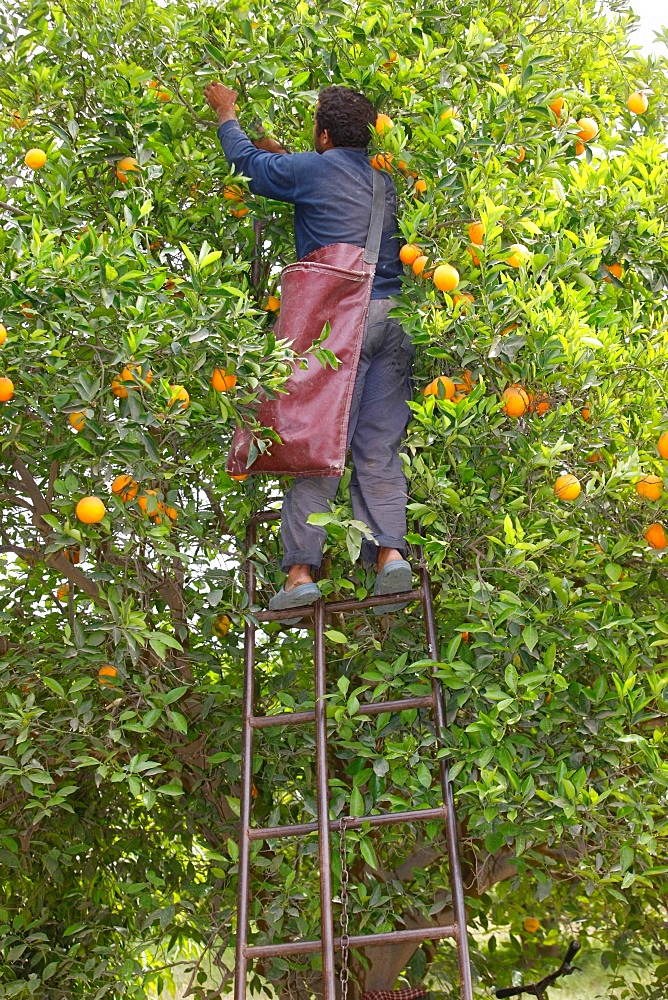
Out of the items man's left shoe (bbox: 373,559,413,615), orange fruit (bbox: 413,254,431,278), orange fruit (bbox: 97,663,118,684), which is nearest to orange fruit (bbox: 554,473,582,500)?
man's left shoe (bbox: 373,559,413,615)

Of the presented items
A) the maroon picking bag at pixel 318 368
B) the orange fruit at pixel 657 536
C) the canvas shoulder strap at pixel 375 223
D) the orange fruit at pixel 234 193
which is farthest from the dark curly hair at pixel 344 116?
the orange fruit at pixel 657 536

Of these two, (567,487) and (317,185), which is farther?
(317,185)

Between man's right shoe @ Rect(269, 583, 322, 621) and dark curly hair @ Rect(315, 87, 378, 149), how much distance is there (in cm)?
144

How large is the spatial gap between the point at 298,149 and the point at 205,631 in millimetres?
1755

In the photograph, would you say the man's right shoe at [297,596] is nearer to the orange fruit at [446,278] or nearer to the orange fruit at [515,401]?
the orange fruit at [515,401]

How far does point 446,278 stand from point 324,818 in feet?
5.34

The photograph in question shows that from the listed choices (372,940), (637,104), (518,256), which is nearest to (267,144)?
(518,256)

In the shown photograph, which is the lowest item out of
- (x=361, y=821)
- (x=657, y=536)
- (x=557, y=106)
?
(x=361, y=821)

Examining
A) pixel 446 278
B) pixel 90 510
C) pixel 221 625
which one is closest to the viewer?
pixel 90 510

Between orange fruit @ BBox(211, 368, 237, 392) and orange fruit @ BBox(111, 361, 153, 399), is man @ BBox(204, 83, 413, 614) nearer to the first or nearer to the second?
orange fruit @ BBox(211, 368, 237, 392)

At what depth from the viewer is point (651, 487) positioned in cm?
300

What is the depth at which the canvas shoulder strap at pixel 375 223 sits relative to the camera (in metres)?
3.39

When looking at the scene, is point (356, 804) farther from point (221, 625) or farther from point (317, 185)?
point (317, 185)

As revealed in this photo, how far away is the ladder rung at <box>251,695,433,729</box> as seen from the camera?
3285mm
